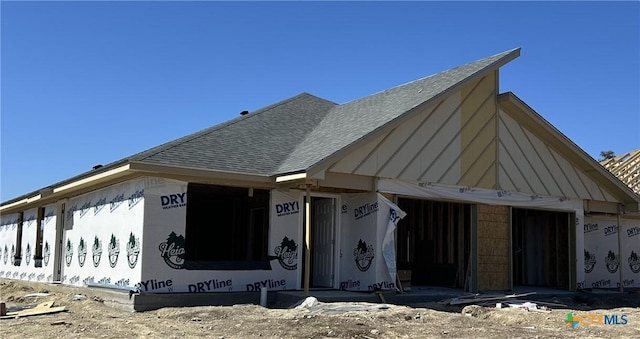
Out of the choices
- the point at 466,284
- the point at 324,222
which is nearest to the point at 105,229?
the point at 324,222

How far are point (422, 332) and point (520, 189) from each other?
27.8 ft

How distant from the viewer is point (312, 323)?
33.9 ft

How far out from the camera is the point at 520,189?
683 inches

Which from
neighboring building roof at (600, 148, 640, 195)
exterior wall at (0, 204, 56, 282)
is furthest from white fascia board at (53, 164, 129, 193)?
neighboring building roof at (600, 148, 640, 195)

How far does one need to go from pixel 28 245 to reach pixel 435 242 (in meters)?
12.5

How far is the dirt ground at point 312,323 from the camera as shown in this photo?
970 centimetres

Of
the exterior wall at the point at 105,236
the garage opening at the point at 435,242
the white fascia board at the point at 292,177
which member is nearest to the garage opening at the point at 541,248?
the garage opening at the point at 435,242

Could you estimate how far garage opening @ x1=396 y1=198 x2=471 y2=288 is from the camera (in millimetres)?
17578

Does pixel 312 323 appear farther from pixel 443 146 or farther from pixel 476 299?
pixel 443 146

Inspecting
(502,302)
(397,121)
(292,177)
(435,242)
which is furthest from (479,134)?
(292,177)

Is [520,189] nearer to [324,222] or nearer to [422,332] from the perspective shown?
[324,222]

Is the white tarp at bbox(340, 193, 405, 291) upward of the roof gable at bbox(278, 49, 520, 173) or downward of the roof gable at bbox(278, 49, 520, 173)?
downward

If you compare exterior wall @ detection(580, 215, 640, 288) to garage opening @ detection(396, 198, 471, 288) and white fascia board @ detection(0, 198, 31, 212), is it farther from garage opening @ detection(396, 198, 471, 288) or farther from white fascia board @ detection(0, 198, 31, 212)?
white fascia board @ detection(0, 198, 31, 212)

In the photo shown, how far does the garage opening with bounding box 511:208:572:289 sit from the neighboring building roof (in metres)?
6.30
